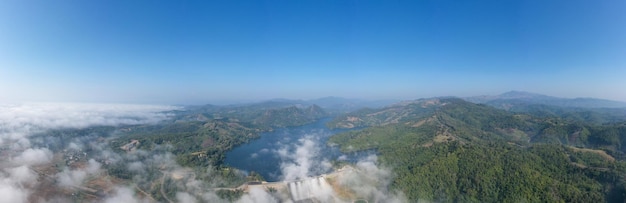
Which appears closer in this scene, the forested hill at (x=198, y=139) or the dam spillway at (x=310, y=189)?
the dam spillway at (x=310, y=189)

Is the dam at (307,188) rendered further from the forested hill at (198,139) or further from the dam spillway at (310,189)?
the forested hill at (198,139)

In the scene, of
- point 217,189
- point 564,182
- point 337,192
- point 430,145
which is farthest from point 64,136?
point 564,182

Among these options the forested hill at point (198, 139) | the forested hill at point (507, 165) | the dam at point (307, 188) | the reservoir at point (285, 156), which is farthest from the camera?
the forested hill at point (198, 139)

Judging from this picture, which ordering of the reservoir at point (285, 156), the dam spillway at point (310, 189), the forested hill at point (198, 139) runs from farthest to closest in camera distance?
the forested hill at point (198, 139) < the reservoir at point (285, 156) < the dam spillway at point (310, 189)

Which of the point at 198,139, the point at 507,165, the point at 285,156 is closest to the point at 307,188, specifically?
the point at 285,156

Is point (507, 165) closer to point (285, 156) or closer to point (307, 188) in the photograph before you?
point (307, 188)

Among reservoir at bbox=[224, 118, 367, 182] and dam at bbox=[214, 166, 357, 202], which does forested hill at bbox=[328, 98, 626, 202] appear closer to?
reservoir at bbox=[224, 118, 367, 182]

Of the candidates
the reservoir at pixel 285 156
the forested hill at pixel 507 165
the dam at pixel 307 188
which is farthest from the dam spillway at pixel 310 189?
the forested hill at pixel 507 165

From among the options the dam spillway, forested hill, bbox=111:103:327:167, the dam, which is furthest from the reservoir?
the dam spillway

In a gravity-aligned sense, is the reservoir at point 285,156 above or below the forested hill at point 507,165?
below

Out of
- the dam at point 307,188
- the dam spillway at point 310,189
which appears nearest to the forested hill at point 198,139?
the dam at point 307,188
